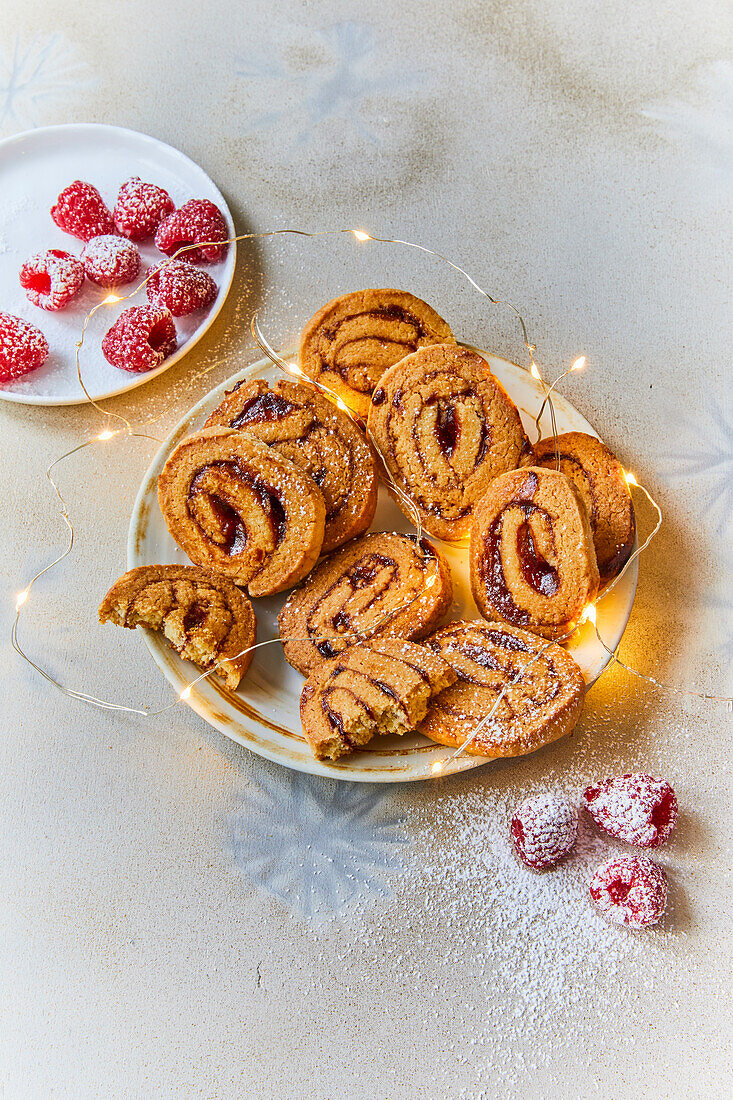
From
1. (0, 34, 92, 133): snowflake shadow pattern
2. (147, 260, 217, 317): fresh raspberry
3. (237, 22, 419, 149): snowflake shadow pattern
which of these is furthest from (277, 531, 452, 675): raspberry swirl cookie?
(0, 34, 92, 133): snowflake shadow pattern

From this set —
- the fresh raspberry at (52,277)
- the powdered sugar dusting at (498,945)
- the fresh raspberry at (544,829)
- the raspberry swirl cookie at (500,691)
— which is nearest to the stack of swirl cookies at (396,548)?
the raspberry swirl cookie at (500,691)

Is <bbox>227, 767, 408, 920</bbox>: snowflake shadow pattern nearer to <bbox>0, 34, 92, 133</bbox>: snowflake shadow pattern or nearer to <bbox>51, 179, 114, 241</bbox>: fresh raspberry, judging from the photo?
<bbox>51, 179, 114, 241</bbox>: fresh raspberry

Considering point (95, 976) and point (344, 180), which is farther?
point (344, 180)

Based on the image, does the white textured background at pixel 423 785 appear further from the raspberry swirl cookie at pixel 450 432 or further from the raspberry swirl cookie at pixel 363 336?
the raspberry swirl cookie at pixel 450 432

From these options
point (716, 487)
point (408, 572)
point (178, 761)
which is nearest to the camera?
point (408, 572)

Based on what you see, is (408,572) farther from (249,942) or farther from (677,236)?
(677,236)

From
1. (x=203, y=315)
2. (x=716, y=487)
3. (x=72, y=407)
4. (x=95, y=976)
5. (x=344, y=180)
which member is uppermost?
(x=344, y=180)

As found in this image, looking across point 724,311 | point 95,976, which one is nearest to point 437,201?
point 724,311

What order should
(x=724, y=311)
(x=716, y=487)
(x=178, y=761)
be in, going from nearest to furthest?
(x=178, y=761) < (x=716, y=487) < (x=724, y=311)
